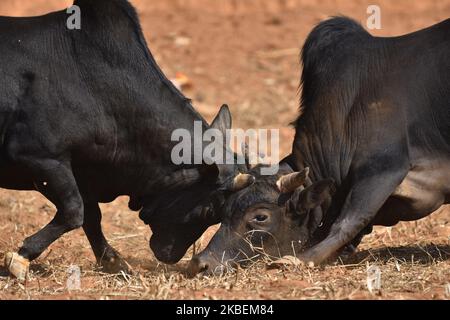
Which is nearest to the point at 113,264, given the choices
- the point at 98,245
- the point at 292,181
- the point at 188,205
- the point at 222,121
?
the point at 98,245

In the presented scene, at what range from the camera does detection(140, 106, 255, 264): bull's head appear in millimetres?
8984

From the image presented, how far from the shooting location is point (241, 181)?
8852 mm

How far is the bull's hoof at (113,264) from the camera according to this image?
959 cm

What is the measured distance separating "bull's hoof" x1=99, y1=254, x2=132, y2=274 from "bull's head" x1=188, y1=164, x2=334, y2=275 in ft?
3.22

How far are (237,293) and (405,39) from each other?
10.2 ft

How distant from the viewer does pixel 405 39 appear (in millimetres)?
9641

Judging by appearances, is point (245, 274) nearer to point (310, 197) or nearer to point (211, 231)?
point (310, 197)

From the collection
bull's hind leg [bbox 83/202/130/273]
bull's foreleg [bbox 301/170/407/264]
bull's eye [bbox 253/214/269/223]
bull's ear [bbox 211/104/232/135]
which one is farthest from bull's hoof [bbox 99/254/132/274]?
bull's foreleg [bbox 301/170/407/264]

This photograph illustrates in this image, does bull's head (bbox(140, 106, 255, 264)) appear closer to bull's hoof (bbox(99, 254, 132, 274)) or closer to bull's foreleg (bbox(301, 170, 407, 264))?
bull's hoof (bbox(99, 254, 132, 274))

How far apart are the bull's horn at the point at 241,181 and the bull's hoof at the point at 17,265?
1743mm

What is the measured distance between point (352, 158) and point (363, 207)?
0.48m

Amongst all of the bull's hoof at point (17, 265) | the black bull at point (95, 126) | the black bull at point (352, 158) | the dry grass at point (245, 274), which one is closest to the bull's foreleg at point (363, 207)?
the black bull at point (352, 158)

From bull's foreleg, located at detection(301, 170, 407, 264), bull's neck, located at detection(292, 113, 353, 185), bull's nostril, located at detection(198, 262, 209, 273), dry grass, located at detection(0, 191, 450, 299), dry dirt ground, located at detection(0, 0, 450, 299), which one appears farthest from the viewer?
bull's neck, located at detection(292, 113, 353, 185)

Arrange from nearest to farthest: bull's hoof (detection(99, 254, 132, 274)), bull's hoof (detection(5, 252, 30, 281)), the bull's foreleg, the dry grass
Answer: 1. the dry grass
2. bull's hoof (detection(5, 252, 30, 281))
3. the bull's foreleg
4. bull's hoof (detection(99, 254, 132, 274))
